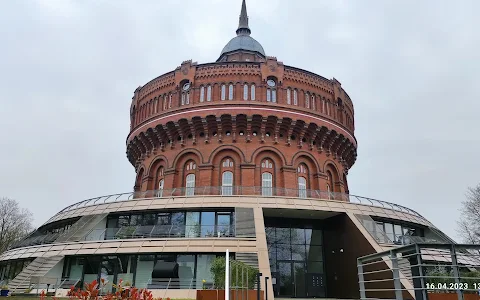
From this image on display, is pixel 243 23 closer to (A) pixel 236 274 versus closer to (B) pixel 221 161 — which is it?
(B) pixel 221 161

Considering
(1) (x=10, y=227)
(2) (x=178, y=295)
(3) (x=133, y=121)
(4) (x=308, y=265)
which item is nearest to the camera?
(2) (x=178, y=295)

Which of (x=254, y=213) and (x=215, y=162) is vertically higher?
(x=215, y=162)

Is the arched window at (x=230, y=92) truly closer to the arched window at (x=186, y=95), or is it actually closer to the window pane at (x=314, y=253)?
the arched window at (x=186, y=95)

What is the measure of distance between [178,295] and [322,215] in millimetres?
12671

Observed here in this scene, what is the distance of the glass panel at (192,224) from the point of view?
82.2 feet

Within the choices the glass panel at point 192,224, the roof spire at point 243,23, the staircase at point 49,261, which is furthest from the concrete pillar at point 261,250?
the roof spire at point 243,23

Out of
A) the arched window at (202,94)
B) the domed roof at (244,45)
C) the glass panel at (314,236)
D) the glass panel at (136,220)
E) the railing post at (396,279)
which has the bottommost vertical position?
the railing post at (396,279)

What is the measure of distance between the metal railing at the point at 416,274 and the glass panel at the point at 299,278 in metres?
5.31

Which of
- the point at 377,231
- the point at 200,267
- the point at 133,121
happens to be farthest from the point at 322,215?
the point at 133,121

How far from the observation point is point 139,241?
80.9 feet

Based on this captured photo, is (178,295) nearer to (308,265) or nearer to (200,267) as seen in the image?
(200,267)

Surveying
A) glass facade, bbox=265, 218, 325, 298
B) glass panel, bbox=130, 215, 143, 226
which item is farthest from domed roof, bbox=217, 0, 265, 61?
glass panel, bbox=130, 215, 143, 226

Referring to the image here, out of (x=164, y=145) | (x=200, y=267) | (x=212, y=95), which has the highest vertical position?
(x=212, y=95)

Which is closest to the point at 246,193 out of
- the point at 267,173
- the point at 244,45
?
the point at 267,173
